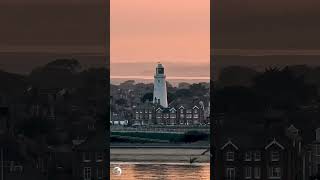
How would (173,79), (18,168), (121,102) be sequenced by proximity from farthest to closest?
(18,168)
(121,102)
(173,79)

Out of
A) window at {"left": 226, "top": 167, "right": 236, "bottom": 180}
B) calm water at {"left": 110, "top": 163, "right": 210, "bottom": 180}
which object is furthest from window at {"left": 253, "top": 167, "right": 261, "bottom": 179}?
calm water at {"left": 110, "top": 163, "right": 210, "bottom": 180}

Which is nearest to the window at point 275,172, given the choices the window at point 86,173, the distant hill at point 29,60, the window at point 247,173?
the window at point 247,173

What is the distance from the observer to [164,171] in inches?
123

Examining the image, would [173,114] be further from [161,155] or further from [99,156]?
[99,156]

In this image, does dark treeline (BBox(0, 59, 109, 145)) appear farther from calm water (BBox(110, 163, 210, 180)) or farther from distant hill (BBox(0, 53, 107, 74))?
calm water (BBox(110, 163, 210, 180))

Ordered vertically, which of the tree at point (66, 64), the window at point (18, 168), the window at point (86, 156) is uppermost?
the tree at point (66, 64)

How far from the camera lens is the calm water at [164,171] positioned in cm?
310

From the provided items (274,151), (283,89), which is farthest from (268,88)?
(274,151)

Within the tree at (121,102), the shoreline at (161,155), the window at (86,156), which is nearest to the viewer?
the shoreline at (161,155)

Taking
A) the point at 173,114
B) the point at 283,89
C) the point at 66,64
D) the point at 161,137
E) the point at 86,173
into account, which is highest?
the point at 66,64

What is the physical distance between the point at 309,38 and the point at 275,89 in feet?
1.05

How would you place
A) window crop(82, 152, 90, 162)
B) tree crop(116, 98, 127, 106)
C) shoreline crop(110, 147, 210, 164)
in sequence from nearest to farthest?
shoreline crop(110, 147, 210, 164)
tree crop(116, 98, 127, 106)
window crop(82, 152, 90, 162)

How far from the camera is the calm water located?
310 cm

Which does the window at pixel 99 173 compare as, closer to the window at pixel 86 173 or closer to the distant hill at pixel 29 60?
the window at pixel 86 173
